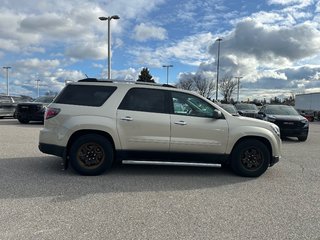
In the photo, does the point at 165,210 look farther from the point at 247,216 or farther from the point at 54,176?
the point at 54,176

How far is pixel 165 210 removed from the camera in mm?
5105

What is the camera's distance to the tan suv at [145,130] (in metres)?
7.03

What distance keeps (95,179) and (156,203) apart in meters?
1.79

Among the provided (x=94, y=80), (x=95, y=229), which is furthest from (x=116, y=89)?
(x=95, y=229)

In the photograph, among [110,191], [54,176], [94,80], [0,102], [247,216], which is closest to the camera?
[247,216]

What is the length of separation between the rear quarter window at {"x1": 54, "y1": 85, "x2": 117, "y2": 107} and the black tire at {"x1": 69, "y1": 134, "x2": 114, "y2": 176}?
69cm

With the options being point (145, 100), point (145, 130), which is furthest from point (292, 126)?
point (145, 130)

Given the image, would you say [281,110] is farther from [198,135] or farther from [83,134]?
[83,134]

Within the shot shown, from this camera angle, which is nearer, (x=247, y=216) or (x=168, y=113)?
(x=247, y=216)

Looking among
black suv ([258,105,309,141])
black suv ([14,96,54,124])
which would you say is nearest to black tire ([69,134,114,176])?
black suv ([258,105,309,141])

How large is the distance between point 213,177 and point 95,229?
348 cm

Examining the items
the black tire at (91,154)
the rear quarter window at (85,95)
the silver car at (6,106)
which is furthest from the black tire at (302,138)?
the silver car at (6,106)

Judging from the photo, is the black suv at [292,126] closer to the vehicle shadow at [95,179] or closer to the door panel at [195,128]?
the vehicle shadow at [95,179]

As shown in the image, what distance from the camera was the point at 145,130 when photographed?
709 centimetres
